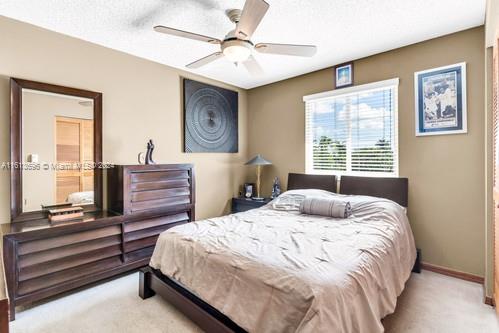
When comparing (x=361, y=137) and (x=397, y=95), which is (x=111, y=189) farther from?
(x=397, y=95)

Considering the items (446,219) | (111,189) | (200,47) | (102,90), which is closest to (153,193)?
(111,189)

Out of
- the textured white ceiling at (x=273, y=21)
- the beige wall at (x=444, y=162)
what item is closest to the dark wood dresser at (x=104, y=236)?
the textured white ceiling at (x=273, y=21)

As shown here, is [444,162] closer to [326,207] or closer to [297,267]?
[326,207]

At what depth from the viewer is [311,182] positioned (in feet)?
12.5

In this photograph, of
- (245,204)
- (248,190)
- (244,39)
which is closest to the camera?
(244,39)

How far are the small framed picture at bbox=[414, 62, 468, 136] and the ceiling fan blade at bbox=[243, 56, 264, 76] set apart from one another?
1.80m

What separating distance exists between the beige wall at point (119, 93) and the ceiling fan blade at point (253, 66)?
4.75ft

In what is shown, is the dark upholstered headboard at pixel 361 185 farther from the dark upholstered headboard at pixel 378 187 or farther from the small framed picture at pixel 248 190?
the small framed picture at pixel 248 190

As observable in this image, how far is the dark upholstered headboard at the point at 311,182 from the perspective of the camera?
3625 millimetres

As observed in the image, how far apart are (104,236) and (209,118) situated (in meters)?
2.25

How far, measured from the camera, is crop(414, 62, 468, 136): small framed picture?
274cm

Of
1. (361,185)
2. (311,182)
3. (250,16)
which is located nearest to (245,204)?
(311,182)

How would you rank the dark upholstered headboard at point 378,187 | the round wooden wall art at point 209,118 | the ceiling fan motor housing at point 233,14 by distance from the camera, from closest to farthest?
the ceiling fan motor housing at point 233,14
the dark upholstered headboard at point 378,187
the round wooden wall art at point 209,118

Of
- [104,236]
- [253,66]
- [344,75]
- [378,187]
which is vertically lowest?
[104,236]
